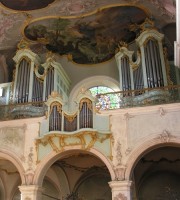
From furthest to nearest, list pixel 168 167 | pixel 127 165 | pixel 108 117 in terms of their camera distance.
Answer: pixel 168 167
pixel 108 117
pixel 127 165

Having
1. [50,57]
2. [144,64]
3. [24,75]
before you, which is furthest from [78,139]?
[50,57]

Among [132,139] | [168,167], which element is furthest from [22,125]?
[168,167]

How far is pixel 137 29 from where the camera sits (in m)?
16.4

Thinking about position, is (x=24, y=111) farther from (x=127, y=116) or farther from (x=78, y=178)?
(x=127, y=116)

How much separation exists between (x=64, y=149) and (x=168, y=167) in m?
5.65

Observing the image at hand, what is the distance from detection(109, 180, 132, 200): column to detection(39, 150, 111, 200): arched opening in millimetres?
3406

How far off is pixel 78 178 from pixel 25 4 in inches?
327

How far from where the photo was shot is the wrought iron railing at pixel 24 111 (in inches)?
559

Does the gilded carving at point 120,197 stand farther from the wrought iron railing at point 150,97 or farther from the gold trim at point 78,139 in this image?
the wrought iron railing at point 150,97

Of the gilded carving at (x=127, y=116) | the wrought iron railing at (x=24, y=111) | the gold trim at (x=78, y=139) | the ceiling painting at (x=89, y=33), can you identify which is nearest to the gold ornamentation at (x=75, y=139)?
the gold trim at (x=78, y=139)

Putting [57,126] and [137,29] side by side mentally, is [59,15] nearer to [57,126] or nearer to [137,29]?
[137,29]

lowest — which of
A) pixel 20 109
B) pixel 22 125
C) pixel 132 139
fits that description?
pixel 132 139

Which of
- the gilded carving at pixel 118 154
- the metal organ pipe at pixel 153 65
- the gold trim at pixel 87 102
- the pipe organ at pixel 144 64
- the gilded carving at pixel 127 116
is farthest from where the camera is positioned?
the pipe organ at pixel 144 64

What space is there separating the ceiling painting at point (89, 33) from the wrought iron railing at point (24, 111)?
421cm
